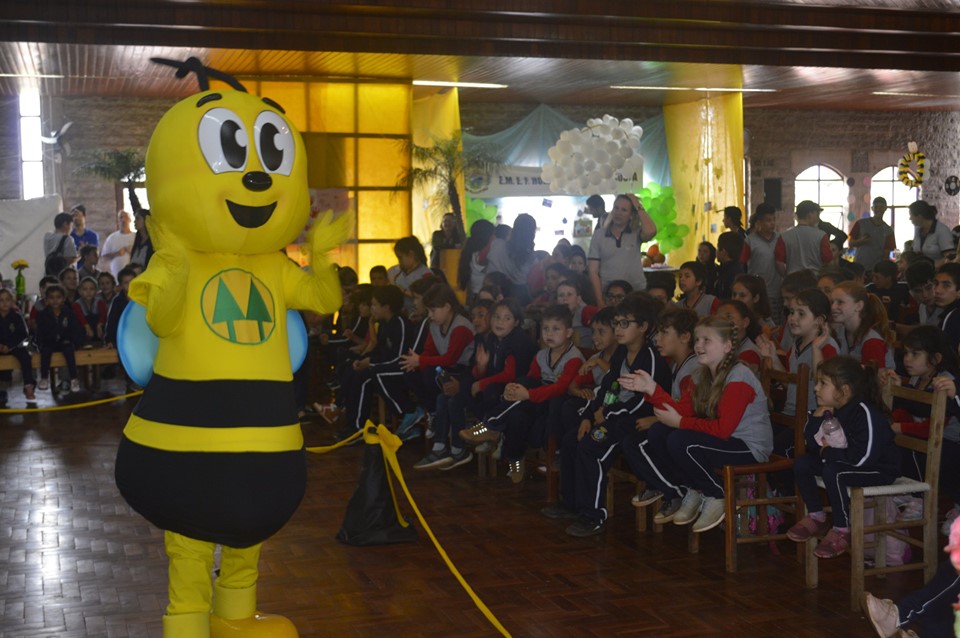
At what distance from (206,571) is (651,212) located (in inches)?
490

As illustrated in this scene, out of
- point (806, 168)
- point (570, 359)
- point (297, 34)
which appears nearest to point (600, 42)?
point (297, 34)

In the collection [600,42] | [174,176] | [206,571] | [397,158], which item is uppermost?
[600,42]

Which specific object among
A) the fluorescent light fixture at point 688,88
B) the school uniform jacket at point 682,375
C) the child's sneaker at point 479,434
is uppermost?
→ the fluorescent light fixture at point 688,88

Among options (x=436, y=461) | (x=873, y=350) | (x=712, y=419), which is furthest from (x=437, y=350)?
(x=873, y=350)

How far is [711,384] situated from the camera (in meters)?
4.56

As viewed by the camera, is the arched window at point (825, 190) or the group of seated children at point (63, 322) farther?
the arched window at point (825, 190)

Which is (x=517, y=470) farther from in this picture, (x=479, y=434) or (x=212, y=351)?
(x=212, y=351)

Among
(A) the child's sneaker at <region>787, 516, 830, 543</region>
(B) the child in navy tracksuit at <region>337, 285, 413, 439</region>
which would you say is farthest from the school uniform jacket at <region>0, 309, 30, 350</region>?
(A) the child's sneaker at <region>787, 516, 830, 543</region>

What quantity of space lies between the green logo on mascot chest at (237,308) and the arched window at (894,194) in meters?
15.8

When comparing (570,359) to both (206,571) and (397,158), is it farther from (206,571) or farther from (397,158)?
(397,158)

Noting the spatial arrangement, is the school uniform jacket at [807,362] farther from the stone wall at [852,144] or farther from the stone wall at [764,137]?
the stone wall at [852,144]

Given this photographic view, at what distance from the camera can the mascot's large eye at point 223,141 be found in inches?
130

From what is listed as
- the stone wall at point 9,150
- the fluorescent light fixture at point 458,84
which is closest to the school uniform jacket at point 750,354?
the fluorescent light fixture at point 458,84

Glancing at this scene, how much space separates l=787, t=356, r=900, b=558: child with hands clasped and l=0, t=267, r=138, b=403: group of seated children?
6.20 meters
